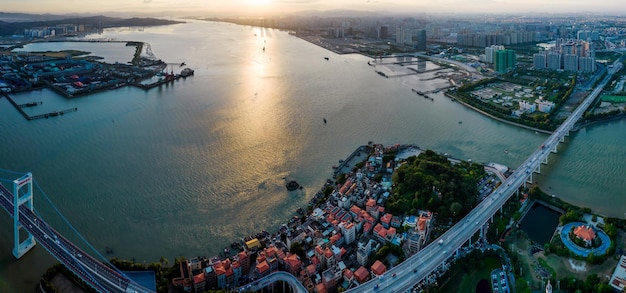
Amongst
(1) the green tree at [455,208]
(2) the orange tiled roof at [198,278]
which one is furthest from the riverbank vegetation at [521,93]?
(2) the orange tiled roof at [198,278]

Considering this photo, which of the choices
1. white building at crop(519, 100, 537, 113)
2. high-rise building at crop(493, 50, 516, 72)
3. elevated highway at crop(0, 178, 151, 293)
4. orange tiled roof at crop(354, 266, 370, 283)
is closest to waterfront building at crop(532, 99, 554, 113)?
white building at crop(519, 100, 537, 113)

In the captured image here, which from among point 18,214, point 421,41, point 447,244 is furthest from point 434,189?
point 421,41

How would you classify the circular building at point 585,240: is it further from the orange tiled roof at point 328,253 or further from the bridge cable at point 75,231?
the bridge cable at point 75,231

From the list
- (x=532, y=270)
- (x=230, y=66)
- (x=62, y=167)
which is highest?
(x=230, y=66)

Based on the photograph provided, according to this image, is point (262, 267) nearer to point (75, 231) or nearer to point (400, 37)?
point (75, 231)

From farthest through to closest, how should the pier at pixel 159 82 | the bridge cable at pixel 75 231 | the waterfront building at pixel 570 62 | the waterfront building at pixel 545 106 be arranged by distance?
the waterfront building at pixel 570 62
the pier at pixel 159 82
the waterfront building at pixel 545 106
the bridge cable at pixel 75 231

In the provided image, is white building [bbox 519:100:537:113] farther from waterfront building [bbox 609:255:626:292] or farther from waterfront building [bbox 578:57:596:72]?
waterfront building [bbox 609:255:626:292]

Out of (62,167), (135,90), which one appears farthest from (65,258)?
(135,90)

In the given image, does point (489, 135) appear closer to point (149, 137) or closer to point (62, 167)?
point (149, 137)
